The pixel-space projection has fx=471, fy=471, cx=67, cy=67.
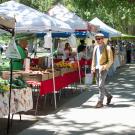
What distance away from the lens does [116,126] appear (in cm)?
1002

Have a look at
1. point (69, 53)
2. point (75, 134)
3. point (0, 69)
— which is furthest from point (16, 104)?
point (69, 53)

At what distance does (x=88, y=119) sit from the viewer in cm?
1096

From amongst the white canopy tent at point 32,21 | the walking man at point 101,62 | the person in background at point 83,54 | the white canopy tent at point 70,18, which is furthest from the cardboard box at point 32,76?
the person in background at point 83,54

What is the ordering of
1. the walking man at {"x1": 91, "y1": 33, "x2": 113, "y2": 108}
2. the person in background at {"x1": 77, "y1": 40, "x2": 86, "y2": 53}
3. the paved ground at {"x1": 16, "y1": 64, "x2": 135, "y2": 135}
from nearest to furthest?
the paved ground at {"x1": 16, "y1": 64, "x2": 135, "y2": 135} → the walking man at {"x1": 91, "y1": 33, "x2": 113, "y2": 108} → the person in background at {"x1": 77, "y1": 40, "x2": 86, "y2": 53}

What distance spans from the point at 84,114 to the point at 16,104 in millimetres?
2497

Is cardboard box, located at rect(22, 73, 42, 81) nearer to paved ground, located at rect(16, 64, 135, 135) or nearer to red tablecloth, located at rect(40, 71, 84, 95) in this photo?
red tablecloth, located at rect(40, 71, 84, 95)

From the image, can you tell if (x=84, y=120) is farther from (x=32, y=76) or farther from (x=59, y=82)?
(x=59, y=82)

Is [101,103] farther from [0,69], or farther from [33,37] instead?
[33,37]

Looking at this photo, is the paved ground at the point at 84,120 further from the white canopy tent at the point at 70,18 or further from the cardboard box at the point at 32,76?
the white canopy tent at the point at 70,18

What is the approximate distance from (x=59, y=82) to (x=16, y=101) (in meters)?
4.29

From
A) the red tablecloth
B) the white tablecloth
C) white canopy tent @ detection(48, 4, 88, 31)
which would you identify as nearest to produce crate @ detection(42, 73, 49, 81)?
the red tablecloth

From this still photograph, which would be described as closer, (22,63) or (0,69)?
(0,69)

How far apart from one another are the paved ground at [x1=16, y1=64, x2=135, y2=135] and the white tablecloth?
1.59 ft

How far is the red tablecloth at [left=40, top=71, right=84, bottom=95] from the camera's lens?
40.3ft
